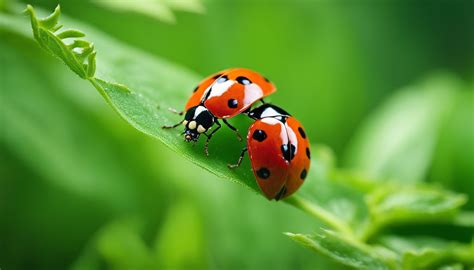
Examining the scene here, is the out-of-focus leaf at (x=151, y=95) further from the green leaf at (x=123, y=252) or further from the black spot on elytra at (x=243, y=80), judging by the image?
the green leaf at (x=123, y=252)

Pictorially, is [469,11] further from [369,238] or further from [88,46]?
[88,46]

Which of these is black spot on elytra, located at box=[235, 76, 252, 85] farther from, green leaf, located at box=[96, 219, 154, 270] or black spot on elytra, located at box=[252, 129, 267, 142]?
green leaf, located at box=[96, 219, 154, 270]

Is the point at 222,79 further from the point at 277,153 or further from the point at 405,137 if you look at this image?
the point at 405,137

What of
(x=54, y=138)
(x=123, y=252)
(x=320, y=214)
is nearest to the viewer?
(x=320, y=214)

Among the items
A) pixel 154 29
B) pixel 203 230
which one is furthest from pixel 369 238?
pixel 154 29

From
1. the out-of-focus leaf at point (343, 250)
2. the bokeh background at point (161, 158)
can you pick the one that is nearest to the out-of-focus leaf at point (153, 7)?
the bokeh background at point (161, 158)

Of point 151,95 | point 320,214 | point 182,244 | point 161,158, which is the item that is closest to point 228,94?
point 151,95
